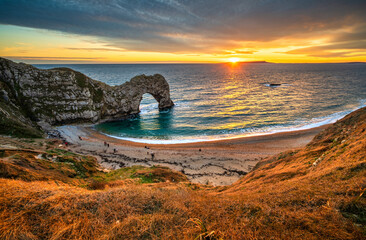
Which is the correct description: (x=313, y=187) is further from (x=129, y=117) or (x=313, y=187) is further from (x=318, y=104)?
(x=318, y=104)

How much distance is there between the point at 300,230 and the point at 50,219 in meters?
6.57

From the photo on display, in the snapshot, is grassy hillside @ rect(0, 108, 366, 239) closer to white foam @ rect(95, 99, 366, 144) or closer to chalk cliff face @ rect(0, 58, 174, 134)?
white foam @ rect(95, 99, 366, 144)

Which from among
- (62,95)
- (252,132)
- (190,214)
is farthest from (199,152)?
(62,95)

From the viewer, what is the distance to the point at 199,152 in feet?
95.0

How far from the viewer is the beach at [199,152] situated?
2323cm

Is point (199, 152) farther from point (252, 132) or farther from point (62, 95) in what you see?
point (62, 95)

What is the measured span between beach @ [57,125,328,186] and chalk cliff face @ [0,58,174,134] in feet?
19.0

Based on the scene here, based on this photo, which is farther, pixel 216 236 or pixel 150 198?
pixel 150 198

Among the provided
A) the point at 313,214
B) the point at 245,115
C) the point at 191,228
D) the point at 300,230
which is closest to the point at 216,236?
the point at 191,228

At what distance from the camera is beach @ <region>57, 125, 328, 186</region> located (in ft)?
76.2

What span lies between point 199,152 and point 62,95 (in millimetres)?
39260

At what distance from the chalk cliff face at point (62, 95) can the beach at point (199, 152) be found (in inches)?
228

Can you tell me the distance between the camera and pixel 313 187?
19.4 feet

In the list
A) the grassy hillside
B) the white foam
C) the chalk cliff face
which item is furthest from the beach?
the grassy hillside
